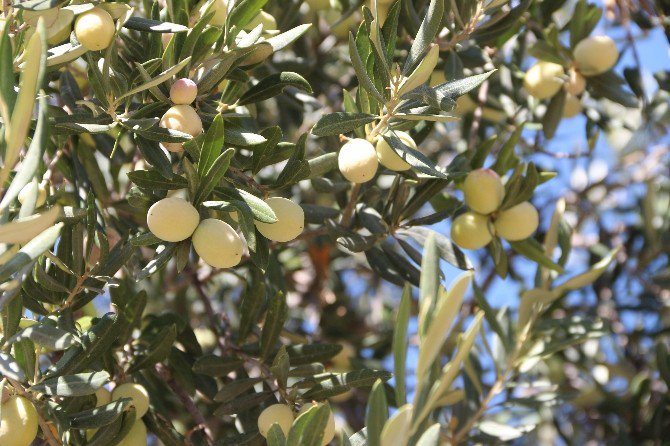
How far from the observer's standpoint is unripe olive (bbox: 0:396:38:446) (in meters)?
1.35

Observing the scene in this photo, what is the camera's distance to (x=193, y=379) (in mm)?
1930

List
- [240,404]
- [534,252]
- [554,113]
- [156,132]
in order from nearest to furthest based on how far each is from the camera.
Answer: [156,132]
[240,404]
[534,252]
[554,113]

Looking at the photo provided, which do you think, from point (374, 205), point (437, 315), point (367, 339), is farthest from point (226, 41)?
point (367, 339)

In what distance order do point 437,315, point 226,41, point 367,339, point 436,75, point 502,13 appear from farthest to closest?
point 367,339
point 436,75
point 502,13
point 226,41
point 437,315

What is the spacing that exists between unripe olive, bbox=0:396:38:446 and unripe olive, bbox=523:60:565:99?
1.44 m

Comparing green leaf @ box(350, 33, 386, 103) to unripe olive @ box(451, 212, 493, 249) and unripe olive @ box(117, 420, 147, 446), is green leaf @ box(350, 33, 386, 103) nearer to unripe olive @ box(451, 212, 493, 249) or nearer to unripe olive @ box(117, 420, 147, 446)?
unripe olive @ box(451, 212, 493, 249)

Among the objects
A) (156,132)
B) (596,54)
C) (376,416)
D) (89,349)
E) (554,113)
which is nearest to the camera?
(376,416)

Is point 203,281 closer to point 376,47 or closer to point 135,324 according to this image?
point 135,324

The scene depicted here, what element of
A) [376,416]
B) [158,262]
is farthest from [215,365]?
[376,416]

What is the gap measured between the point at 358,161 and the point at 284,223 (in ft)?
0.54

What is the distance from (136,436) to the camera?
1.59 meters

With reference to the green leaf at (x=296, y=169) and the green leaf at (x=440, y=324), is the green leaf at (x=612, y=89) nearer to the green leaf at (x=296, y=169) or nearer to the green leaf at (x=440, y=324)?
the green leaf at (x=296, y=169)

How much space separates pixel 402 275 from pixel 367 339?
1.14m

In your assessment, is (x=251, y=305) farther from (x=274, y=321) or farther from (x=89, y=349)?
(x=89, y=349)
